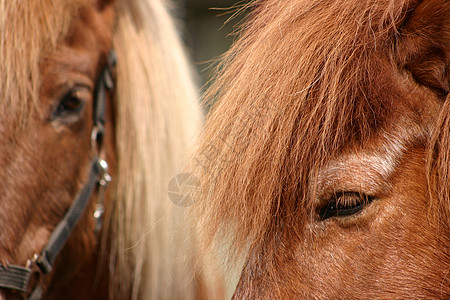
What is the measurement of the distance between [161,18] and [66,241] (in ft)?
2.13

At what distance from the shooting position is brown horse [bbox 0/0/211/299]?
961mm

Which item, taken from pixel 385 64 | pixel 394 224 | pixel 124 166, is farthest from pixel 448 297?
pixel 124 166

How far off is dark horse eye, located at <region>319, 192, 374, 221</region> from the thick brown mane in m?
0.03

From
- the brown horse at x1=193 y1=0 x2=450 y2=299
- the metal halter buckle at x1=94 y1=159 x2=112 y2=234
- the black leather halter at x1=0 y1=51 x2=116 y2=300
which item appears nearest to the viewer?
the brown horse at x1=193 y1=0 x2=450 y2=299

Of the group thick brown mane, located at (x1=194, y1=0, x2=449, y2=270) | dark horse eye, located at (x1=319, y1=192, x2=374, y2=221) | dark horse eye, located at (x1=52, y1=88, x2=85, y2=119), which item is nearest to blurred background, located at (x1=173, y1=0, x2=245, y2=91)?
dark horse eye, located at (x1=52, y1=88, x2=85, y2=119)

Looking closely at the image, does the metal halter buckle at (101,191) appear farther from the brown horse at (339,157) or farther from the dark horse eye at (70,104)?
the brown horse at (339,157)

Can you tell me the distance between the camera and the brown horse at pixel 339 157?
582 mm

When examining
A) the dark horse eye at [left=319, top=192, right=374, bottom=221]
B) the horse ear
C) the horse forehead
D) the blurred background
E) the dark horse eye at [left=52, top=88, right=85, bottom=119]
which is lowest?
the dark horse eye at [left=319, top=192, right=374, bottom=221]

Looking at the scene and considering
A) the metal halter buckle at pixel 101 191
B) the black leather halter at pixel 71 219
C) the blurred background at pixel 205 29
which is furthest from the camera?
the blurred background at pixel 205 29

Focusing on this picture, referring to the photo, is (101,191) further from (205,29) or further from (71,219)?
(205,29)

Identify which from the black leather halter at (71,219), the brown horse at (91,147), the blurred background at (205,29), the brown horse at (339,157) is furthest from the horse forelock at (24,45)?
the blurred background at (205,29)

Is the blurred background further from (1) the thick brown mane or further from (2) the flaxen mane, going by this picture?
(1) the thick brown mane

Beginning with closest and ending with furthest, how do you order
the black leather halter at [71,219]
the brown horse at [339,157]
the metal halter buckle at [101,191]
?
the brown horse at [339,157] < the black leather halter at [71,219] < the metal halter buckle at [101,191]

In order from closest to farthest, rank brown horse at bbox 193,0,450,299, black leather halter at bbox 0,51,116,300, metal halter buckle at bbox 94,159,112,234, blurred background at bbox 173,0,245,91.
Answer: brown horse at bbox 193,0,450,299, black leather halter at bbox 0,51,116,300, metal halter buckle at bbox 94,159,112,234, blurred background at bbox 173,0,245,91
